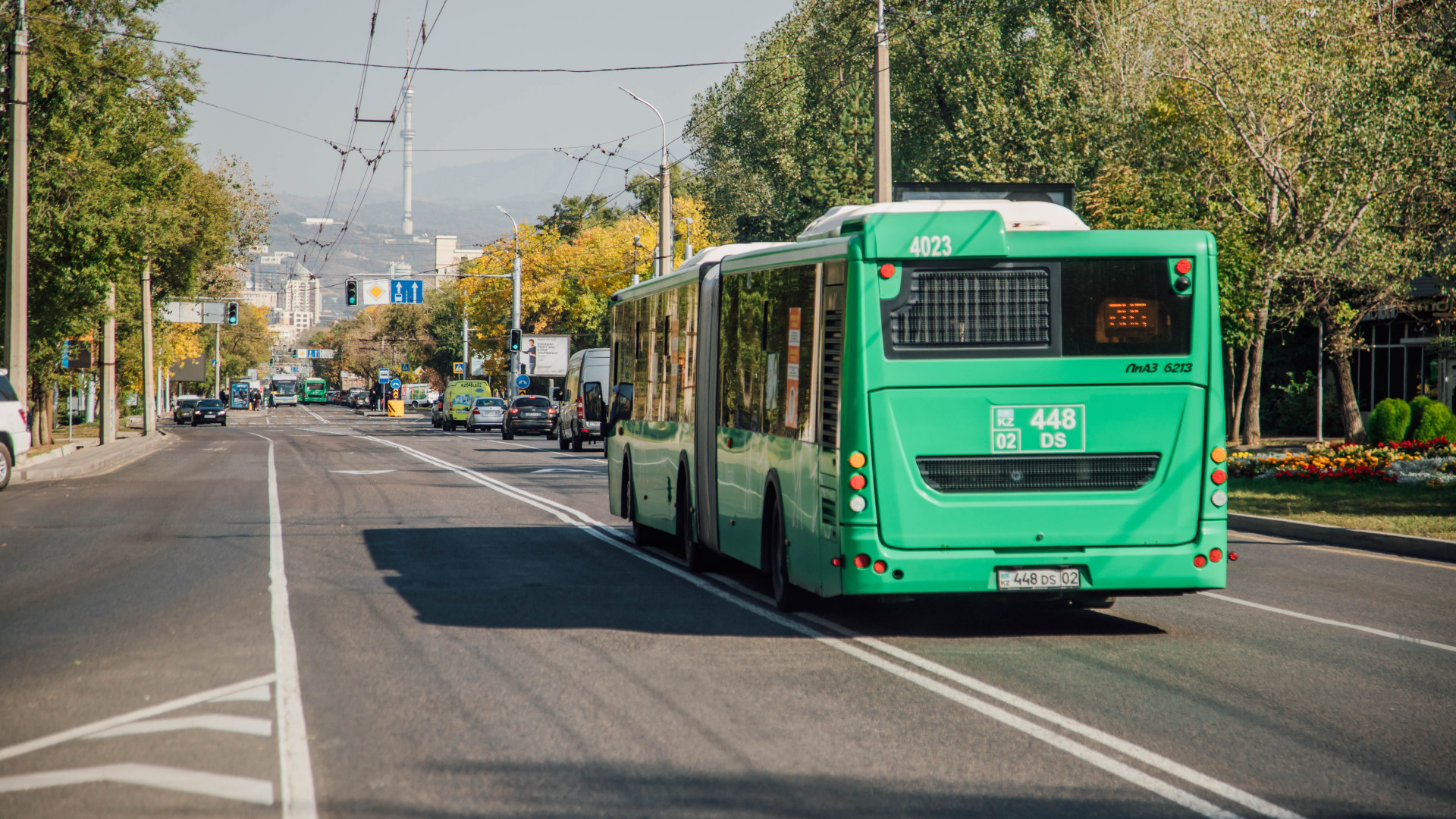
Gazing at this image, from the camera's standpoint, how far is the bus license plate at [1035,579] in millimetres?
8836

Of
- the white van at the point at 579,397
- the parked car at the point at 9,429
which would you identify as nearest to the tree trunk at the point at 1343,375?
the white van at the point at 579,397

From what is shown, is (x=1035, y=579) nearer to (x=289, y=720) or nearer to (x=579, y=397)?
(x=289, y=720)

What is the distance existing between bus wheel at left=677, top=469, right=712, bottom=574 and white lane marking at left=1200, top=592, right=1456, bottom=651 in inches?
164

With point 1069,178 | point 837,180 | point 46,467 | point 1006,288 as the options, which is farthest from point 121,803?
point 837,180

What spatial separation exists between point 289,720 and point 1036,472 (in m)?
4.61

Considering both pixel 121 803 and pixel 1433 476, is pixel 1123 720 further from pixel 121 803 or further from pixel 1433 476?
pixel 1433 476

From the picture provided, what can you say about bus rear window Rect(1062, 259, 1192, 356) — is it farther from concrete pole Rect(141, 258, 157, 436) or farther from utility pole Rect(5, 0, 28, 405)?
concrete pole Rect(141, 258, 157, 436)

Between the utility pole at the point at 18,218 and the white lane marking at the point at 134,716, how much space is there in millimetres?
23244

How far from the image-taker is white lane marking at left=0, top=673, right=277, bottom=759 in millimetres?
6184

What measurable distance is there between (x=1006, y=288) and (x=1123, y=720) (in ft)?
10.3

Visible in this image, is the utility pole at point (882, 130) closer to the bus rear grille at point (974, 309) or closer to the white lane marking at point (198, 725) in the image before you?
the bus rear grille at point (974, 309)

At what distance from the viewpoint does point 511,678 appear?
7.68m

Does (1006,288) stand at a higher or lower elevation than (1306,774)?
higher

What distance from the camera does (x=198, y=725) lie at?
6574 millimetres
